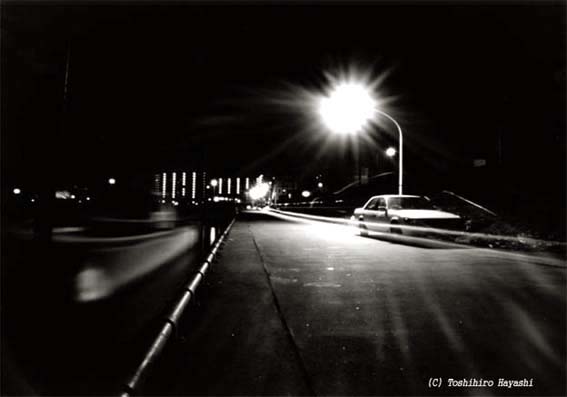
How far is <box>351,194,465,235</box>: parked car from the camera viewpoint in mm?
12922

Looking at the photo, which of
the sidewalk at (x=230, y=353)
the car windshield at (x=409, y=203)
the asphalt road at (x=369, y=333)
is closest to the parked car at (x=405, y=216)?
the car windshield at (x=409, y=203)

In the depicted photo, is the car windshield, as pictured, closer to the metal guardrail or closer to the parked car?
the parked car

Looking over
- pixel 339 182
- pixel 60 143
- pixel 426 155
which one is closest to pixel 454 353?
pixel 60 143

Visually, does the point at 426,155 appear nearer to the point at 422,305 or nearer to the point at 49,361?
the point at 422,305

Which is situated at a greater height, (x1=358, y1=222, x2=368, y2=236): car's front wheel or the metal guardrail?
(x1=358, y1=222, x2=368, y2=236): car's front wheel

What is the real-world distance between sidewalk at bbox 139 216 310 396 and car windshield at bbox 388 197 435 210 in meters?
9.57

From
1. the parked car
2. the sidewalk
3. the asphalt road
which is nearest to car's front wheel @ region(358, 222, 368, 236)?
the parked car

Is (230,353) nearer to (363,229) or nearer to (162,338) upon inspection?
(162,338)

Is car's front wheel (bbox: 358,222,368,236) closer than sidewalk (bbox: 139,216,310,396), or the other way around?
sidewalk (bbox: 139,216,310,396)

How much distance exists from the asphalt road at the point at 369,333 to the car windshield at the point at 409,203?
6238 mm

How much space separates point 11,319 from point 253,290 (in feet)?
11.1

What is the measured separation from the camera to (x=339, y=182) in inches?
2968

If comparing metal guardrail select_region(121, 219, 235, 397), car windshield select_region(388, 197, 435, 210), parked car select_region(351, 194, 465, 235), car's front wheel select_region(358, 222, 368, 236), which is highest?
car windshield select_region(388, 197, 435, 210)

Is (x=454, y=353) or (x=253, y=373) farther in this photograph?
(x=454, y=353)
